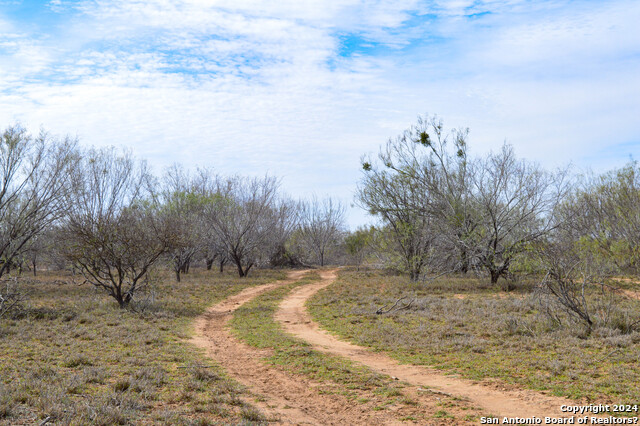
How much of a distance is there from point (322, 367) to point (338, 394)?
1.58 m

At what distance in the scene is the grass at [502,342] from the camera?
22.7 ft

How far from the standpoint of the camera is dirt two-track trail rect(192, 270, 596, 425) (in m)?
5.93

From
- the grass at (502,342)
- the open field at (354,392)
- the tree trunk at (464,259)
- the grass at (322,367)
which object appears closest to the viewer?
the open field at (354,392)

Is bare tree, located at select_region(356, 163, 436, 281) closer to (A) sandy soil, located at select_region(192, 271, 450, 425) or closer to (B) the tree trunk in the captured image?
(B) the tree trunk

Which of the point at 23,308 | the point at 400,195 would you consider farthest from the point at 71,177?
the point at 400,195

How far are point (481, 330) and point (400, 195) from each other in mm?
13535

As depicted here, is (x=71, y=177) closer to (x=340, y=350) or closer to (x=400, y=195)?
(x=400, y=195)

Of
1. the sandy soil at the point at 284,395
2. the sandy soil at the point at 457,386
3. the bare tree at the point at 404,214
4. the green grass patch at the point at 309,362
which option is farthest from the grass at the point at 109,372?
the bare tree at the point at 404,214

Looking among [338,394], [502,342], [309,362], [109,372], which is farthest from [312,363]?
[502,342]

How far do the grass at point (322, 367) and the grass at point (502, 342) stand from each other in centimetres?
142

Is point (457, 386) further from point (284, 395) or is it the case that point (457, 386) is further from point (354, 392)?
point (284, 395)

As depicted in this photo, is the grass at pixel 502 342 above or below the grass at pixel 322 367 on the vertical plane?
above

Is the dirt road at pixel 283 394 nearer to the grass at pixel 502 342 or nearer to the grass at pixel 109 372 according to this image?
the grass at pixel 109 372

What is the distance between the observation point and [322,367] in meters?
8.48
